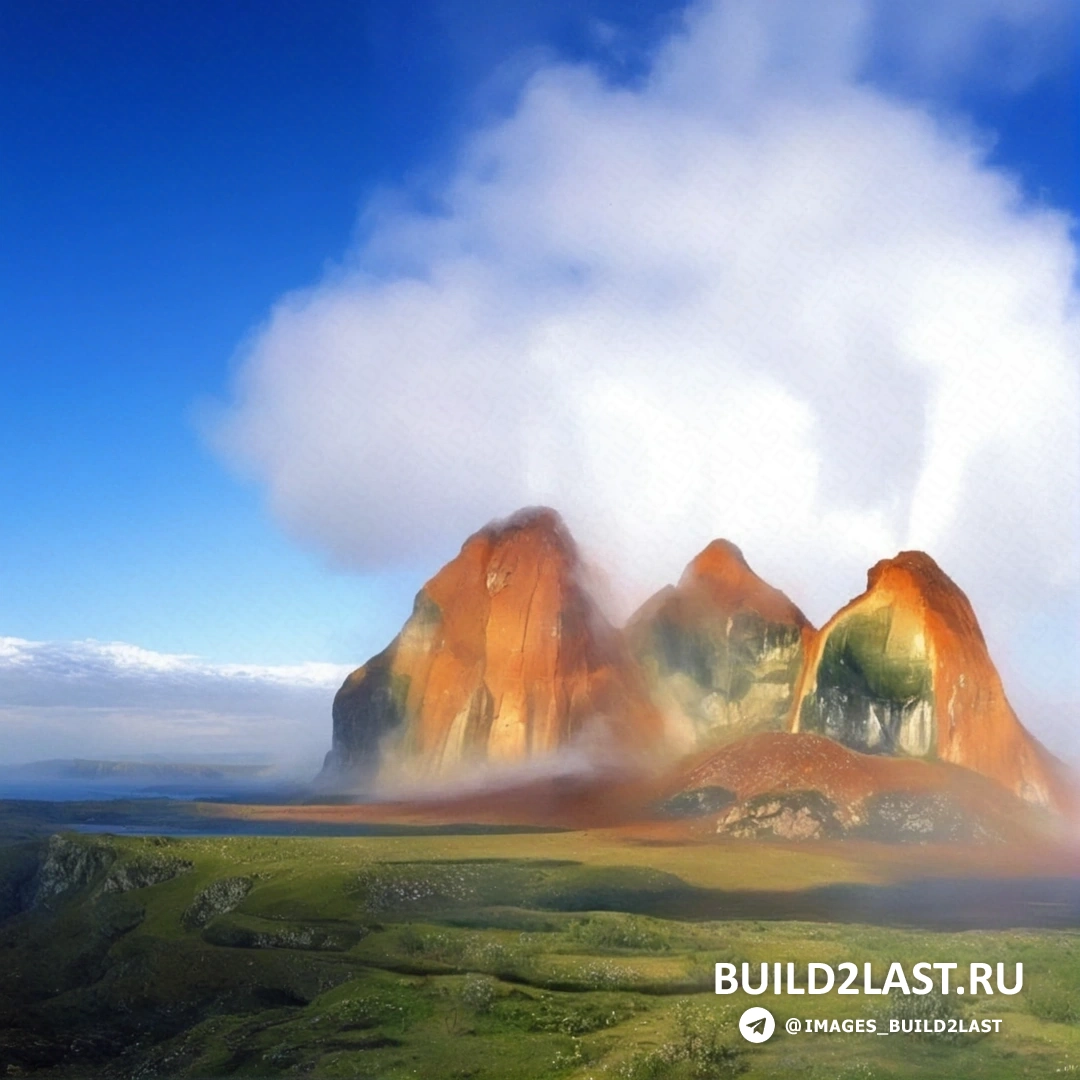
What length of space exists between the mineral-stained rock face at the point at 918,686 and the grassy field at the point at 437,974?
4298cm

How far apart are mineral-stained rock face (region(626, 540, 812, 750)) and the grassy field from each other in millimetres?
76298

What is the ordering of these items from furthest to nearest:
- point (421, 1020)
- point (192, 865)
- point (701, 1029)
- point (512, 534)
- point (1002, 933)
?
point (512, 534) → point (192, 865) → point (1002, 933) → point (421, 1020) → point (701, 1029)

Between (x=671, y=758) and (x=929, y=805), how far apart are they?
45263mm

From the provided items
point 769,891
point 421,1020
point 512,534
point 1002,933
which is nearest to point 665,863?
point 769,891

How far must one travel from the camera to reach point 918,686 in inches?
3799

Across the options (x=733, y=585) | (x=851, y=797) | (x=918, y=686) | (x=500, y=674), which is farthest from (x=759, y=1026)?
(x=733, y=585)

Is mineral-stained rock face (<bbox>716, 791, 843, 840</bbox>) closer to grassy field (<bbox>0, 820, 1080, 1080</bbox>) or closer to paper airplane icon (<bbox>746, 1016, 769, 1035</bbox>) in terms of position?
grassy field (<bbox>0, 820, 1080, 1080</bbox>)

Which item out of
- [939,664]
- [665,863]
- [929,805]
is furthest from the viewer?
[939,664]

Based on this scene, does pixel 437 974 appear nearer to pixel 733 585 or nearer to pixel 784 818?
pixel 784 818

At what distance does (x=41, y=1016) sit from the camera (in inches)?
1320

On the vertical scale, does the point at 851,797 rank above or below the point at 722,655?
below

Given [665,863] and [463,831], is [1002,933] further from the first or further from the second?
[463,831]

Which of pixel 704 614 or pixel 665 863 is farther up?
pixel 704 614

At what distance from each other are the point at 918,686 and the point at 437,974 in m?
75.0
